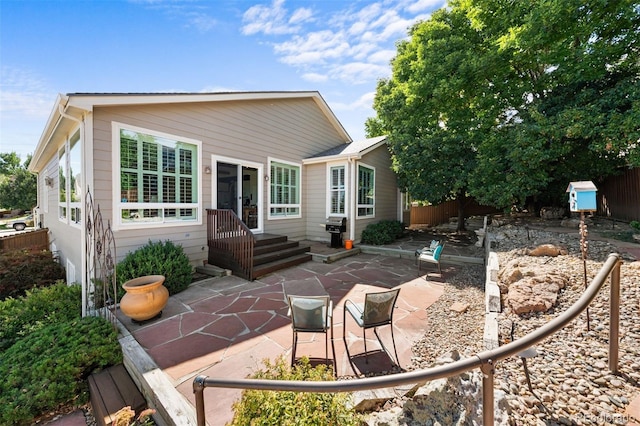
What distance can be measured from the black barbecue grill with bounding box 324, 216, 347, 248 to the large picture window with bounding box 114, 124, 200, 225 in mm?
4367

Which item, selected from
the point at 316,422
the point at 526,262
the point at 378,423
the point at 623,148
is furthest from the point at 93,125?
the point at 623,148

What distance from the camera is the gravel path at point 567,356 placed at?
1761mm

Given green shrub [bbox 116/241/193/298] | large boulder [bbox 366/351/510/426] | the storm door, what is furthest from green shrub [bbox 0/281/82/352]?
large boulder [bbox 366/351/510/426]

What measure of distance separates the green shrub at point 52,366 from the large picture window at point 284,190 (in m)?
5.71

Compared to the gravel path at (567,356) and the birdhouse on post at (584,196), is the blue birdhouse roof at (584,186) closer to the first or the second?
the birdhouse on post at (584,196)

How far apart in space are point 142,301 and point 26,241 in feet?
33.8

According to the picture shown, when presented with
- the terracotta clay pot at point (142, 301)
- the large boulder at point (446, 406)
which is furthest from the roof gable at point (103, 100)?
the large boulder at point (446, 406)

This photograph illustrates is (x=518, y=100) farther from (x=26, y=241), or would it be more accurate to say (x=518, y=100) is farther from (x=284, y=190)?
(x=26, y=241)

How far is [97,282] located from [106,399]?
8.60 ft

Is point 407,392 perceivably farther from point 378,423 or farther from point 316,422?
point 316,422

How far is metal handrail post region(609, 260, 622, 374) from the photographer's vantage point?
2.00 m

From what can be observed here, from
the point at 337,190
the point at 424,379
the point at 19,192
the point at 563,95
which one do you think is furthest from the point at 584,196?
the point at 19,192

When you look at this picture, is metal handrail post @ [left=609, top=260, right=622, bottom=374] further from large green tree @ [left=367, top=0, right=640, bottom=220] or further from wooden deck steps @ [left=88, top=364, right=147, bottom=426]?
large green tree @ [left=367, top=0, right=640, bottom=220]

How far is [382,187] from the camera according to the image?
11.5m
